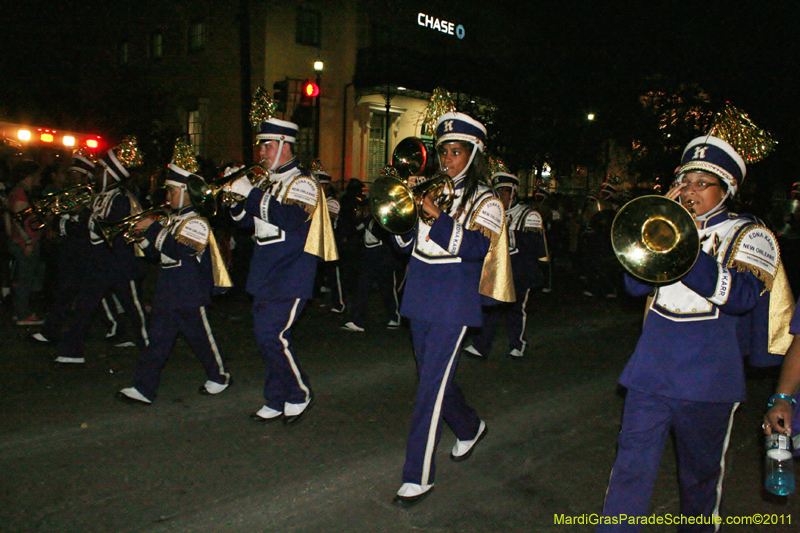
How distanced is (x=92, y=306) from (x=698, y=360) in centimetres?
547

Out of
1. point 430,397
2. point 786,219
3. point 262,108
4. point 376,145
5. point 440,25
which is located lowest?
point 430,397

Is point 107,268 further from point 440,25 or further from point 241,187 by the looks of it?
point 440,25

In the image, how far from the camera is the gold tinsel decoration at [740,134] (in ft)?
10.5

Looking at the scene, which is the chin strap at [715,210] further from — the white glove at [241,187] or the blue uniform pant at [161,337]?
the blue uniform pant at [161,337]

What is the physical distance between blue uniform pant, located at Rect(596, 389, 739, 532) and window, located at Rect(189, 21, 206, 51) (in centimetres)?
2519

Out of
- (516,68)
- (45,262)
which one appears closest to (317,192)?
(45,262)

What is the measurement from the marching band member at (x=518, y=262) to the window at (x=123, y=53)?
87.3ft

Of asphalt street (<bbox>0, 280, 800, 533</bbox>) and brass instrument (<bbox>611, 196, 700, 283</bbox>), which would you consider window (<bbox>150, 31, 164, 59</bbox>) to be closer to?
asphalt street (<bbox>0, 280, 800, 533</bbox>)

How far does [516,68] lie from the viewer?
17922 millimetres

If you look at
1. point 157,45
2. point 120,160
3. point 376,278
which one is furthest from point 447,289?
point 157,45

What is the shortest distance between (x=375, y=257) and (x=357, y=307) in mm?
756

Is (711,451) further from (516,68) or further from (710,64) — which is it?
(516,68)

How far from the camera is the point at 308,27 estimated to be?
2350 cm

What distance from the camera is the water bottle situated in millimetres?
2248
